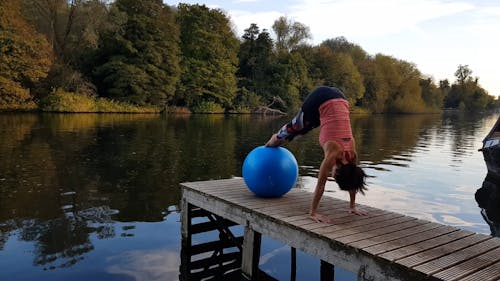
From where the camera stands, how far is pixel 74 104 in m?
45.8

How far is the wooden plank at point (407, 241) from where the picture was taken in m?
4.94

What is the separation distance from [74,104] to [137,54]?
34.6ft

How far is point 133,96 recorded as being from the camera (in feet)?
169

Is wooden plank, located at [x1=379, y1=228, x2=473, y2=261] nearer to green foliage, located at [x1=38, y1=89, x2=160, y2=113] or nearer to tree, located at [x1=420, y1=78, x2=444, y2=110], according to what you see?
green foliage, located at [x1=38, y1=89, x2=160, y2=113]

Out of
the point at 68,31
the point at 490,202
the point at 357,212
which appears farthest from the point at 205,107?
the point at 357,212

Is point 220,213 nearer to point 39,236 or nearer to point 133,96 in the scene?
point 39,236

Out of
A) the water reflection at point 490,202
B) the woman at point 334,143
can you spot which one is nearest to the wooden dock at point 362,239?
the woman at point 334,143

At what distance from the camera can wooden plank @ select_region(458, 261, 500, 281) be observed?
4.31 meters

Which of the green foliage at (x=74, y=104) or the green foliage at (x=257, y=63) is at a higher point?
the green foliage at (x=257, y=63)

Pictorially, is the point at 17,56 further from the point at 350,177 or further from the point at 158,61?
the point at 350,177

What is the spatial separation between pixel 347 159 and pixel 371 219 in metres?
1.06

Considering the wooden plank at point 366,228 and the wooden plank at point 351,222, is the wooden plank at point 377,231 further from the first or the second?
the wooden plank at point 351,222

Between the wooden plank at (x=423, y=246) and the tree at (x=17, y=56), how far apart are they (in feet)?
144

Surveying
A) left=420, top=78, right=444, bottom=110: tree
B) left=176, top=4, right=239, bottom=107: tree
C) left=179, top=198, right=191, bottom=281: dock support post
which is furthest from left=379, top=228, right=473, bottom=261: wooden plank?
left=420, top=78, right=444, bottom=110: tree
